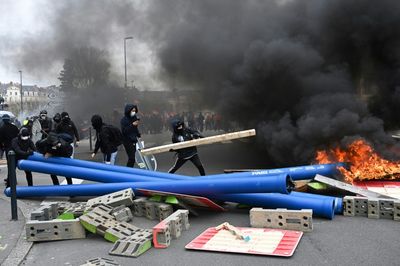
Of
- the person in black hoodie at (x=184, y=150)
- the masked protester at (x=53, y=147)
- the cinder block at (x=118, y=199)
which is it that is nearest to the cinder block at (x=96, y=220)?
the cinder block at (x=118, y=199)

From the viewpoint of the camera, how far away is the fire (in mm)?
7660

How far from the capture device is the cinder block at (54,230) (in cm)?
526

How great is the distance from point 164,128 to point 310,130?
15.3 meters

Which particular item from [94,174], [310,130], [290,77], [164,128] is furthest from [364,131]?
[164,128]

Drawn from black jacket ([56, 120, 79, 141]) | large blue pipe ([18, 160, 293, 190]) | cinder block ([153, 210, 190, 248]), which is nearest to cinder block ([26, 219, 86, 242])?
cinder block ([153, 210, 190, 248])

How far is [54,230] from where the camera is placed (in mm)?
5309

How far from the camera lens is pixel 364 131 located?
8.47m

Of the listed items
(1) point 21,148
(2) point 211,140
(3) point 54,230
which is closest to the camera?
(3) point 54,230

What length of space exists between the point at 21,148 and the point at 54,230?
319cm

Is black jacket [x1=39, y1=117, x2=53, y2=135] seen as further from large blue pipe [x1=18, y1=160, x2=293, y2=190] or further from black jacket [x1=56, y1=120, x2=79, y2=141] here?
large blue pipe [x1=18, y1=160, x2=293, y2=190]

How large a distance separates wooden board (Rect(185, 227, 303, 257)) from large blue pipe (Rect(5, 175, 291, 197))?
0.55 meters

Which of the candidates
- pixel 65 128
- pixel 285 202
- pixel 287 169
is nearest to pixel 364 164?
pixel 287 169

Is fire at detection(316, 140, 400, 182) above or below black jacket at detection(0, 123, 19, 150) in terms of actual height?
below

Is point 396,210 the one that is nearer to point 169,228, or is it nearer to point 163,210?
point 169,228
